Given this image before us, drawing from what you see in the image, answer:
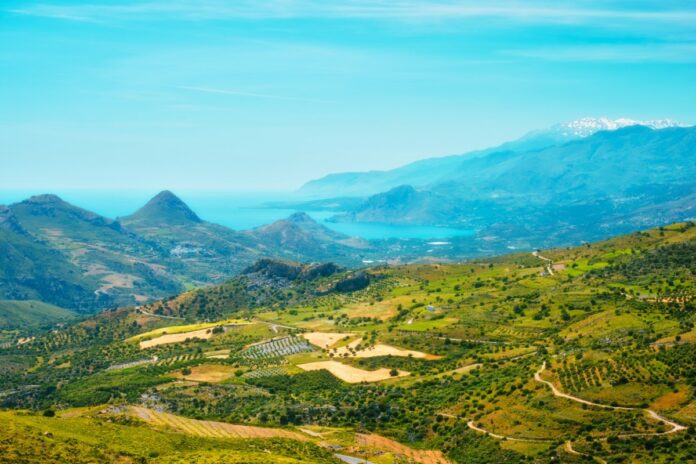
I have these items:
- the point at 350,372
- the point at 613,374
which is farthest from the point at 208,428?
the point at 613,374

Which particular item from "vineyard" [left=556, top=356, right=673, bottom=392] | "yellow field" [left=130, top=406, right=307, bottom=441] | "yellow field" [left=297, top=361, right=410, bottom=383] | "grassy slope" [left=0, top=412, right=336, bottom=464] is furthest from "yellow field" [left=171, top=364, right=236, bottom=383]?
"vineyard" [left=556, top=356, right=673, bottom=392]

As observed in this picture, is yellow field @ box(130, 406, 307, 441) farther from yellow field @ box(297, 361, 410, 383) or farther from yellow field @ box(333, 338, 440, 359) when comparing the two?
yellow field @ box(333, 338, 440, 359)

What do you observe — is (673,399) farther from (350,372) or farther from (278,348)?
(278,348)

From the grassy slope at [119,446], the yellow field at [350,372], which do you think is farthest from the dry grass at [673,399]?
the yellow field at [350,372]

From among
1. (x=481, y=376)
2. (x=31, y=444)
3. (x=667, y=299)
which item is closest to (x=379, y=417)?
(x=481, y=376)

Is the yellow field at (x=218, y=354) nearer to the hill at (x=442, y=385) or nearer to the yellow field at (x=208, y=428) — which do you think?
the hill at (x=442, y=385)

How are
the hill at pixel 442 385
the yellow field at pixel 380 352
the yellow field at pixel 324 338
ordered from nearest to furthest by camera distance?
the hill at pixel 442 385 < the yellow field at pixel 380 352 < the yellow field at pixel 324 338
